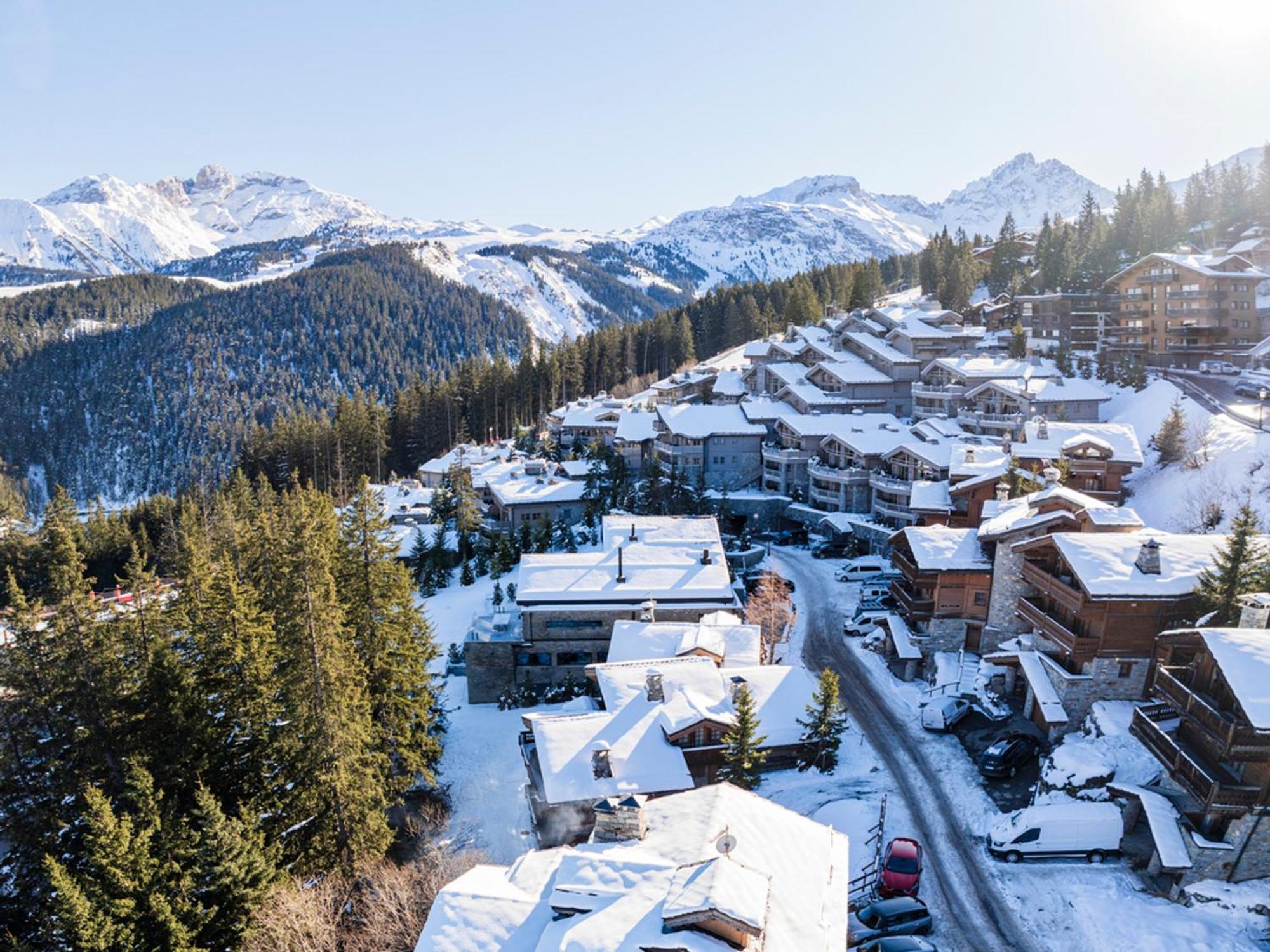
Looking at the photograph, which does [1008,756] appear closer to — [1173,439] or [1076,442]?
[1076,442]

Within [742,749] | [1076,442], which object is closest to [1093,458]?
[1076,442]

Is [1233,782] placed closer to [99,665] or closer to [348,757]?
[348,757]

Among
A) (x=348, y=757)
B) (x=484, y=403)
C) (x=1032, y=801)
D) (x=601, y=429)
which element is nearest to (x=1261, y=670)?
(x=1032, y=801)

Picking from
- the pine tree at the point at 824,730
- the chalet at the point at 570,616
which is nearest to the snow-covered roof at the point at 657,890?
the pine tree at the point at 824,730

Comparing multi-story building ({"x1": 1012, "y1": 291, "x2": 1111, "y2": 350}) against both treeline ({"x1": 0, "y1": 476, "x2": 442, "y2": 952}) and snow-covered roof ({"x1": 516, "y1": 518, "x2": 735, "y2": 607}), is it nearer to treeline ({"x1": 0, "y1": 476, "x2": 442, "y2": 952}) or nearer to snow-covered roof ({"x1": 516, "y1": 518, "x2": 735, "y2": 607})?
snow-covered roof ({"x1": 516, "y1": 518, "x2": 735, "y2": 607})

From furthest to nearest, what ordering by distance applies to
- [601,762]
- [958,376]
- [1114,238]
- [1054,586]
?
[1114,238] → [958,376] → [1054,586] → [601,762]

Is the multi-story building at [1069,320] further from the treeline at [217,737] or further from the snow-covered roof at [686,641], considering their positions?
the treeline at [217,737]
